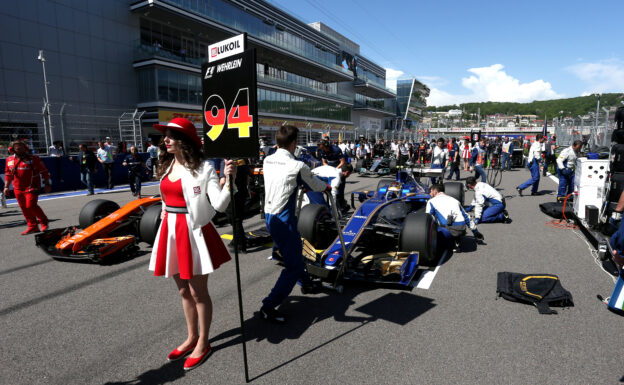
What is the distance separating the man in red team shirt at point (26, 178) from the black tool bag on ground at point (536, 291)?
754 cm

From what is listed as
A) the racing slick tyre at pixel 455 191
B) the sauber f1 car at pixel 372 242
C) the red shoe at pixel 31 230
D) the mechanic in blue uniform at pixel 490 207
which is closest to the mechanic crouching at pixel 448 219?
the sauber f1 car at pixel 372 242

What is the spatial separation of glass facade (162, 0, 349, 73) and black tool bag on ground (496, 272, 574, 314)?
27566 millimetres

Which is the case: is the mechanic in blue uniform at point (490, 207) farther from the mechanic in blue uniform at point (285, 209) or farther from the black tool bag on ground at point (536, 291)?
the mechanic in blue uniform at point (285, 209)

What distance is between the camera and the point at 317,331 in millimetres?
3195

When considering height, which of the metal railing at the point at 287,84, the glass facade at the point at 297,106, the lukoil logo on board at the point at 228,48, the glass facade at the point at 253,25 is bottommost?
Result: the lukoil logo on board at the point at 228,48

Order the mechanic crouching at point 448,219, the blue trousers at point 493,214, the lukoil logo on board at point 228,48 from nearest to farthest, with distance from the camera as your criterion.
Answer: the lukoil logo on board at point 228,48
the mechanic crouching at point 448,219
the blue trousers at point 493,214

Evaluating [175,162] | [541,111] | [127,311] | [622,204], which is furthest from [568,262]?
[541,111]

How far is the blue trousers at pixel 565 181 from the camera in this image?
8.90 m

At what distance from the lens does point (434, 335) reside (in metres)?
3.08

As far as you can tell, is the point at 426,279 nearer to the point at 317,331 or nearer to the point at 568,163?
the point at 317,331

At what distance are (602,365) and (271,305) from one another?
258 centimetres

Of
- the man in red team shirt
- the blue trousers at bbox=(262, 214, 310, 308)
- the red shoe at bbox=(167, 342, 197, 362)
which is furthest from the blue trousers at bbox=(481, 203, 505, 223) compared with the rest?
the man in red team shirt

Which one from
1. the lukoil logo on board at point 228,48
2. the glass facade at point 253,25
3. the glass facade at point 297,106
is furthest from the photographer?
the glass facade at point 297,106

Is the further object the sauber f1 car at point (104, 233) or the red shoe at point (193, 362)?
the sauber f1 car at point (104, 233)
